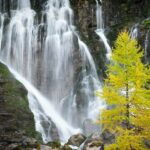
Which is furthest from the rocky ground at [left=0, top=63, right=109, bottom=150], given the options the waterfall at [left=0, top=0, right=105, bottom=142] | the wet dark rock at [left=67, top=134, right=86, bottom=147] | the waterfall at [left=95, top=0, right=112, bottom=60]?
the waterfall at [left=95, top=0, right=112, bottom=60]

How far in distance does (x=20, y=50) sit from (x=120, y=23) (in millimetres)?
13724

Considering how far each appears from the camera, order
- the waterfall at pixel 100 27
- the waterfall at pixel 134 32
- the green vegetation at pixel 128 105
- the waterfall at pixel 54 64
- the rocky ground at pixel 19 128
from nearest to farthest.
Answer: the green vegetation at pixel 128 105 → the rocky ground at pixel 19 128 → the waterfall at pixel 54 64 → the waterfall at pixel 134 32 → the waterfall at pixel 100 27

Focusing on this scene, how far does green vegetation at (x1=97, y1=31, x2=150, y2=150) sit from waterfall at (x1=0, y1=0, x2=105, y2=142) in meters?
15.7

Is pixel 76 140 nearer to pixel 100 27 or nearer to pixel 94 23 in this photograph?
pixel 100 27

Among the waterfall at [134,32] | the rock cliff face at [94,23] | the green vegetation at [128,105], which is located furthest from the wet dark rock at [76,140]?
the waterfall at [134,32]

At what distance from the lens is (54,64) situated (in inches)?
1682

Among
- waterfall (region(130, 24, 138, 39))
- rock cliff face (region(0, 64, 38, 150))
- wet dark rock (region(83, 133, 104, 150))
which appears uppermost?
waterfall (region(130, 24, 138, 39))

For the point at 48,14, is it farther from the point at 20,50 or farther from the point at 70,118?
the point at 70,118

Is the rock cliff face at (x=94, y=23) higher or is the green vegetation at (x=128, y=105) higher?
the rock cliff face at (x=94, y=23)

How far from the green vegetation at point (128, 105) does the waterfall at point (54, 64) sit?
1565 centimetres

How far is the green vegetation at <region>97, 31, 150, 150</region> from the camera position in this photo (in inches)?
739

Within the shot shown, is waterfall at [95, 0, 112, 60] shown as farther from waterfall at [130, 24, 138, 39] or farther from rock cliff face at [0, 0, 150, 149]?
waterfall at [130, 24, 138, 39]

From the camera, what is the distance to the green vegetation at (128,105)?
18.8m

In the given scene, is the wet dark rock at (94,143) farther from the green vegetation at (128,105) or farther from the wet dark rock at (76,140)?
the green vegetation at (128,105)
